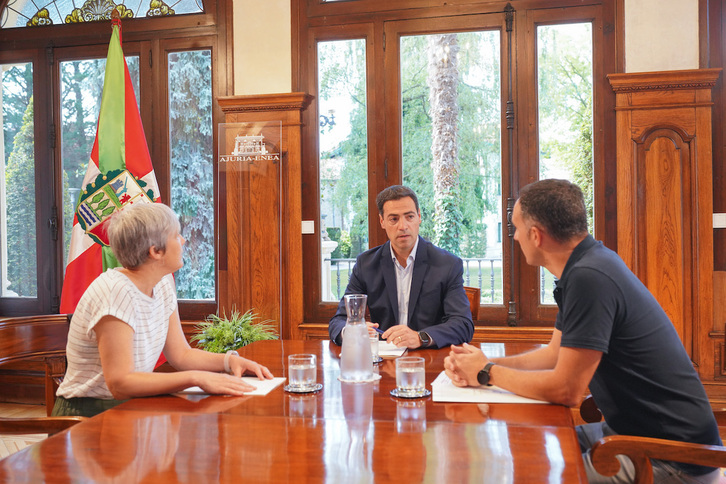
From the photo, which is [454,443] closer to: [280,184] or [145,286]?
[145,286]

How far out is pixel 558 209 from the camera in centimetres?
166

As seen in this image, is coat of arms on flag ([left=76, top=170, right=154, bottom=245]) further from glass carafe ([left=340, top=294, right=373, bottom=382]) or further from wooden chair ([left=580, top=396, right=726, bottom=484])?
wooden chair ([left=580, top=396, right=726, bottom=484])

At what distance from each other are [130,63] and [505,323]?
10.4 feet

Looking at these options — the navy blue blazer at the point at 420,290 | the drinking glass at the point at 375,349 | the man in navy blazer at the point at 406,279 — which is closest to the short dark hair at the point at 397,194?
the man in navy blazer at the point at 406,279

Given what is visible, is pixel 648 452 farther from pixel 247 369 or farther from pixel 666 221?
pixel 666 221

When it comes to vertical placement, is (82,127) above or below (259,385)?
above

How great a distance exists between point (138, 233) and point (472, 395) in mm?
1033

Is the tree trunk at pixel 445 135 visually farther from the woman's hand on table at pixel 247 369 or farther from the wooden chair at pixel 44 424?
the wooden chair at pixel 44 424

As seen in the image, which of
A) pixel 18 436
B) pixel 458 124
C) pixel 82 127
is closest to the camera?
pixel 18 436

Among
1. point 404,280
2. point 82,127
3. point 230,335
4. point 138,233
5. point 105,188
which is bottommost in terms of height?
point 230,335

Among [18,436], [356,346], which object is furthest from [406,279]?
[18,436]

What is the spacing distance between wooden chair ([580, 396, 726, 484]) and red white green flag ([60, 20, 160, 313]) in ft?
10.4

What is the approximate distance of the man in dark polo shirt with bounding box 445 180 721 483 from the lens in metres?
1.53

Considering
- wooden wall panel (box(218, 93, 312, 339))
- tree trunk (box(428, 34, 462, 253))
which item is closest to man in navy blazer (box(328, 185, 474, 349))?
tree trunk (box(428, 34, 462, 253))
